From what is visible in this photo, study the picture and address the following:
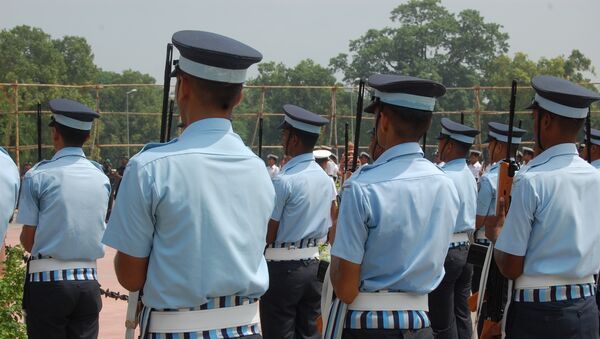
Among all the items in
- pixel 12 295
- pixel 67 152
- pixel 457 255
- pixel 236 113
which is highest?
pixel 67 152

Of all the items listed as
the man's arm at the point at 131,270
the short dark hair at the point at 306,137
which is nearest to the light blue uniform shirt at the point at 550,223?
the man's arm at the point at 131,270

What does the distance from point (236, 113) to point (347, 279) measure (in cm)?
2983

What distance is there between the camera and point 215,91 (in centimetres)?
371

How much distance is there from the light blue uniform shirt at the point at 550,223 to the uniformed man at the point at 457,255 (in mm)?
2903

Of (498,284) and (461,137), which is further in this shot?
(461,137)

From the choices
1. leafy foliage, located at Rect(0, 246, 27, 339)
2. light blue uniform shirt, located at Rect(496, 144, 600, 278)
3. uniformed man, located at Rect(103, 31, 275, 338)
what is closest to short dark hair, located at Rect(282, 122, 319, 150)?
leafy foliage, located at Rect(0, 246, 27, 339)

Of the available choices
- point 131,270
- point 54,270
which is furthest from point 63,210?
point 131,270

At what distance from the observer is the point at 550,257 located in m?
5.01

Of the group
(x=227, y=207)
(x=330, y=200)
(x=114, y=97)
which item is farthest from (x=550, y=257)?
(x=114, y=97)

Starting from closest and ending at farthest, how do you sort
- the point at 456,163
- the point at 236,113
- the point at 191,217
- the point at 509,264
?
the point at 191,217 < the point at 509,264 < the point at 456,163 < the point at 236,113

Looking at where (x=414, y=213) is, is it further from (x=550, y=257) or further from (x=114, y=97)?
(x=114, y=97)

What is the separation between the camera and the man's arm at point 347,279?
4277 millimetres

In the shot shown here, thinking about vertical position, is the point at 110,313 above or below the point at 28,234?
below

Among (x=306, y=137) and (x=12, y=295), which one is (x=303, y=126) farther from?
(x=12, y=295)
